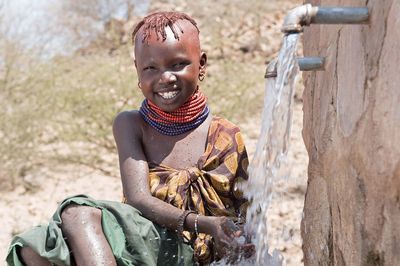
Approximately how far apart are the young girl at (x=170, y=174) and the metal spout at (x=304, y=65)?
44cm

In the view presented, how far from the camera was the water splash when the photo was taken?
1.97 meters

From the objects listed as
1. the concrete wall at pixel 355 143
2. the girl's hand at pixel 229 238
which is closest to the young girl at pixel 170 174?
the girl's hand at pixel 229 238

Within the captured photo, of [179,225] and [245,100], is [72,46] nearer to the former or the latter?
[245,100]

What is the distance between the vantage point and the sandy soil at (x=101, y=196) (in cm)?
554

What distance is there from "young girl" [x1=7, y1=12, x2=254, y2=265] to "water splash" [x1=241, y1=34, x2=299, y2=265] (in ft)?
0.21

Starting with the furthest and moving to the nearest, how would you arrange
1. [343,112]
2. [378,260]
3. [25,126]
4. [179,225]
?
1. [25,126]
2. [179,225]
3. [343,112]
4. [378,260]

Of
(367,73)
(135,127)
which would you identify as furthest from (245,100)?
(367,73)

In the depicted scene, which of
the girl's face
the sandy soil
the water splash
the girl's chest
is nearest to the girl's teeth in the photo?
the girl's face

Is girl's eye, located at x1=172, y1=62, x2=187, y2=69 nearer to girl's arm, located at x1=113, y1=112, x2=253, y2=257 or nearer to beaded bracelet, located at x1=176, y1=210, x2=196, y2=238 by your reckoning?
girl's arm, located at x1=113, y1=112, x2=253, y2=257

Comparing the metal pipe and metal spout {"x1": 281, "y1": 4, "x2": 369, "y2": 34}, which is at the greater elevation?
metal spout {"x1": 281, "y1": 4, "x2": 369, "y2": 34}

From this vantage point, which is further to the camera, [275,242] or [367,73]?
[275,242]

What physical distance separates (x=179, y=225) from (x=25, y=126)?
17.2 ft

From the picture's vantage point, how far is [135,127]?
254 centimetres

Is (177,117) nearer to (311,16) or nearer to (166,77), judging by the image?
(166,77)
